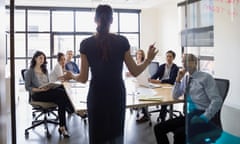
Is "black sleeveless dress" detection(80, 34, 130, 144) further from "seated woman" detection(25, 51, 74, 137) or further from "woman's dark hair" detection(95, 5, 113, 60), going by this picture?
"seated woman" detection(25, 51, 74, 137)

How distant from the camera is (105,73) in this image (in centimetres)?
189

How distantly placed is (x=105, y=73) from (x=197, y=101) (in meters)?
1.21

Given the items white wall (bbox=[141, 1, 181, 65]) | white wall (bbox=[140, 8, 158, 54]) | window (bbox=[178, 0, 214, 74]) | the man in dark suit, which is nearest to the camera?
window (bbox=[178, 0, 214, 74])

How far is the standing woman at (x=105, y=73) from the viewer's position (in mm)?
1886

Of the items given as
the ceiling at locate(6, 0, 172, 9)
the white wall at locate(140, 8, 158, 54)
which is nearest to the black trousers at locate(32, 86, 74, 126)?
the ceiling at locate(6, 0, 172, 9)

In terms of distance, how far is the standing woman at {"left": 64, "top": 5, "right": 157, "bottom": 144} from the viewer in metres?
1.89

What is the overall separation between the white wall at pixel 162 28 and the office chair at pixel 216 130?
14.8 ft

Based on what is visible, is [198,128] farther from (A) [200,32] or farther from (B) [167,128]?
(A) [200,32]

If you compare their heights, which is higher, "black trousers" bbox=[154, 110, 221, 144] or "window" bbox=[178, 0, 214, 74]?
"window" bbox=[178, 0, 214, 74]

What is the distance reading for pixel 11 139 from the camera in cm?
229

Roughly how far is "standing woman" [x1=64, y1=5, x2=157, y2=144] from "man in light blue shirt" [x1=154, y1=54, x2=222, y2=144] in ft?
3.01

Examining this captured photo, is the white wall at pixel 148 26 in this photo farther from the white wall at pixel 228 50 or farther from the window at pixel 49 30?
the white wall at pixel 228 50

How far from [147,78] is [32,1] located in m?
4.83

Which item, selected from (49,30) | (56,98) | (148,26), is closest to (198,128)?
(56,98)
